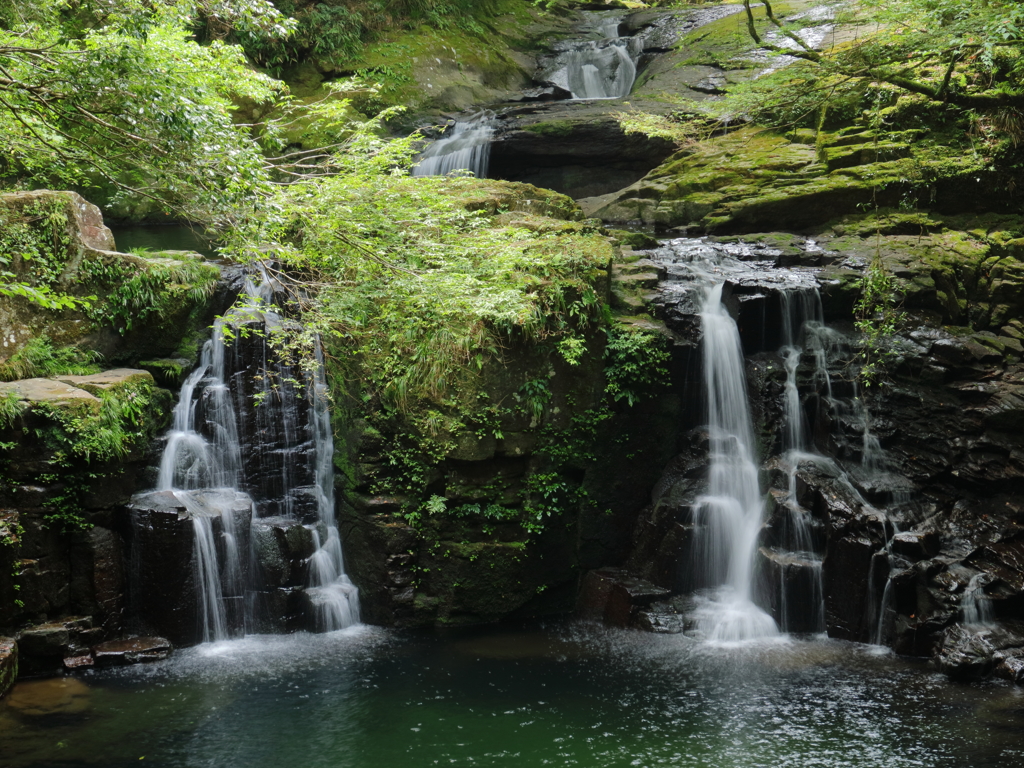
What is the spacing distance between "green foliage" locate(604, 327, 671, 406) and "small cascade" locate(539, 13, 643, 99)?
1223 cm

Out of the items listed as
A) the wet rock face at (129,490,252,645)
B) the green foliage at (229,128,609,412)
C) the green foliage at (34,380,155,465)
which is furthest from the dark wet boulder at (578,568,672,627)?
the green foliage at (34,380,155,465)

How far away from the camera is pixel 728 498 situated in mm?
9391

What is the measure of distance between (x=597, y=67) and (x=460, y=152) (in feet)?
24.3

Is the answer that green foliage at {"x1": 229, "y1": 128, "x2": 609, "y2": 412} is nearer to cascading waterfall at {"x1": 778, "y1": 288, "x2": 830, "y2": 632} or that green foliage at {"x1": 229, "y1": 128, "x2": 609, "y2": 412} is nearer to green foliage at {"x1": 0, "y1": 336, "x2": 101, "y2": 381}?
green foliage at {"x1": 0, "y1": 336, "x2": 101, "y2": 381}

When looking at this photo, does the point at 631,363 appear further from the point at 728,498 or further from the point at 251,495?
the point at 251,495

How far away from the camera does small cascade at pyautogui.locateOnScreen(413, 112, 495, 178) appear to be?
15242mm

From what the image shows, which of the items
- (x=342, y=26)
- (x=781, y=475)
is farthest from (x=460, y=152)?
(x=781, y=475)

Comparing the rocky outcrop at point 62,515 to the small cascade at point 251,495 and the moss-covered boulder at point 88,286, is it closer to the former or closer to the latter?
the small cascade at point 251,495

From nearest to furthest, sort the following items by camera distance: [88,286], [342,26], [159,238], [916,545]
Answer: [916,545], [88,286], [159,238], [342,26]

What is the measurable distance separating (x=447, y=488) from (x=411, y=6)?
16.8 metres

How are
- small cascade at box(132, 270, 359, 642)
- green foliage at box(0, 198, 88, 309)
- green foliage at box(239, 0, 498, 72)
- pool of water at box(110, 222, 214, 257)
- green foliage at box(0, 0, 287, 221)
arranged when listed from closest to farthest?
green foliage at box(0, 0, 287, 221) < small cascade at box(132, 270, 359, 642) < green foliage at box(0, 198, 88, 309) < pool of water at box(110, 222, 214, 257) < green foliage at box(239, 0, 498, 72)

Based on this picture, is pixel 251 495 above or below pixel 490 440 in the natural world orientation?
below

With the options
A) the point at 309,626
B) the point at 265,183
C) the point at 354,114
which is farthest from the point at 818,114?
the point at 309,626

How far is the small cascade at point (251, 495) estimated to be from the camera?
8227 mm
